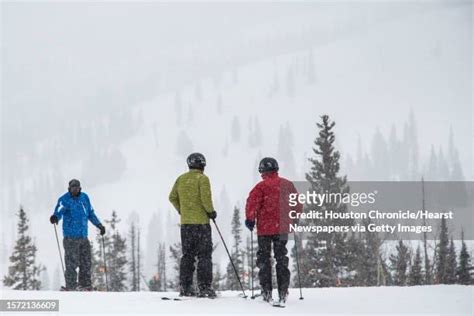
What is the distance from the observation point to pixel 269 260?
10062mm

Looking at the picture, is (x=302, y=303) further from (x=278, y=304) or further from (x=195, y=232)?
(x=195, y=232)

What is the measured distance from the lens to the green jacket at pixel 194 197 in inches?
399

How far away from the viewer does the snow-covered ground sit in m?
9.07

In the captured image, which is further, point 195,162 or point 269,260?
point 195,162

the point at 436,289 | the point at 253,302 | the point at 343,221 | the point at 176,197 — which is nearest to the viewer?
the point at 253,302

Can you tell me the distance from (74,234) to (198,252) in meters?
3.56

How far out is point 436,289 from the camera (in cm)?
1188

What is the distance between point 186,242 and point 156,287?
1704 inches

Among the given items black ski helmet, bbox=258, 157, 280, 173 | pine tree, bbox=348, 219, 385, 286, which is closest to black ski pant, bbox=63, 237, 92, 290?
black ski helmet, bbox=258, 157, 280, 173

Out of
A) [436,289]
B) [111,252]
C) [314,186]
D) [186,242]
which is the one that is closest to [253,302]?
[186,242]

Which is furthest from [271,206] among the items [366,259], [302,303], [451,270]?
[451,270]

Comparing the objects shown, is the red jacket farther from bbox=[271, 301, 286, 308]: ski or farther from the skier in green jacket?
bbox=[271, 301, 286, 308]: ski

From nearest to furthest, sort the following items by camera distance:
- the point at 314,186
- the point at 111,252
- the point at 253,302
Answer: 1. the point at 253,302
2. the point at 314,186
3. the point at 111,252

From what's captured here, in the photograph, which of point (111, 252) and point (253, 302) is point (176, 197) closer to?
point (253, 302)
